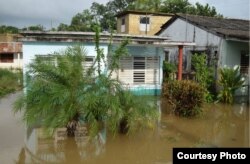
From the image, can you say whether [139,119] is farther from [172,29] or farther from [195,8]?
[195,8]

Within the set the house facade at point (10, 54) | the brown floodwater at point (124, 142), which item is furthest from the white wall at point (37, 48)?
the house facade at point (10, 54)

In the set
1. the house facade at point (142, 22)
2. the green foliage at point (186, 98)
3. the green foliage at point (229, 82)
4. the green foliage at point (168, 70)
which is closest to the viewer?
the green foliage at point (186, 98)

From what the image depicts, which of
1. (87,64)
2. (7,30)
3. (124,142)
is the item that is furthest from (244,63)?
(7,30)

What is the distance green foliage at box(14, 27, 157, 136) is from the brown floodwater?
0.47 meters

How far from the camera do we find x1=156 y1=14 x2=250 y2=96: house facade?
1517 centimetres

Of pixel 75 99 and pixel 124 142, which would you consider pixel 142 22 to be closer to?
pixel 124 142

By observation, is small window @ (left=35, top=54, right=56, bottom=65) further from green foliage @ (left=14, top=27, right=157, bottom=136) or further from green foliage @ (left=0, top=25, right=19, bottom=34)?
green foliage @ (left=0, top=25, right=19, bottom=34)

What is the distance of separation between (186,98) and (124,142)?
11.1 feet

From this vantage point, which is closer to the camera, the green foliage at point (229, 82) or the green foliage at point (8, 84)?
the green foliage at point (229, 82)

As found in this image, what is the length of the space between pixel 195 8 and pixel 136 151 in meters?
28.3

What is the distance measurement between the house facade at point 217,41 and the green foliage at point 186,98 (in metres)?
5.09

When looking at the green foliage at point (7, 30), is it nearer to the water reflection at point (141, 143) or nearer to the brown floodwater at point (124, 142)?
the brown floodwater at point (124, 142)

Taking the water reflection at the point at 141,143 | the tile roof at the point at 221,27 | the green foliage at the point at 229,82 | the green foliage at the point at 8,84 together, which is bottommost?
the water reflection at the point at 141,143

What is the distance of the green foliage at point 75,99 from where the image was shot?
7.52 metres
